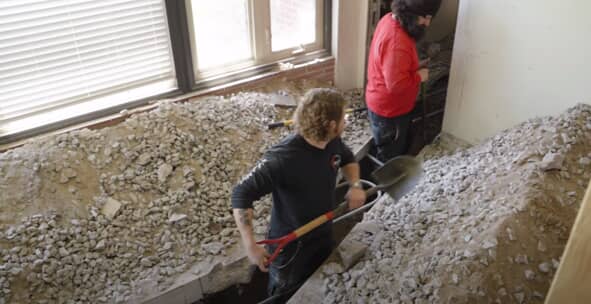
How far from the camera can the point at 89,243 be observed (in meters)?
2.71

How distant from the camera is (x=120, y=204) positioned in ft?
9.54

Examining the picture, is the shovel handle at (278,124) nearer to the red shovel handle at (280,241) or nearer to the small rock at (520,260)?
the red shovel handle at (280,241)

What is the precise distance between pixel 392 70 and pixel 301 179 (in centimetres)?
117

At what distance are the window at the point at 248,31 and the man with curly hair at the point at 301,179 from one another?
1.87 meters

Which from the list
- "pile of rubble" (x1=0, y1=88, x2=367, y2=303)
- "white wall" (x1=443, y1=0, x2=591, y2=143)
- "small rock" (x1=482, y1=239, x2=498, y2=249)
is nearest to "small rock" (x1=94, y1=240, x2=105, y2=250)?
"pile of rubble" (x1=0, y1=88, x2=367, y2=303)

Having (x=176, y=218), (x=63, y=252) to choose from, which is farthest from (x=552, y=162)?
(x=63, y=252)

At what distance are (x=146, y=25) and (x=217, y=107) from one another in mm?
741

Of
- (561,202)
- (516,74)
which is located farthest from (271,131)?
(561,202)

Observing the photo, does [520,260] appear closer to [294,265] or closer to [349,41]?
[294,265]

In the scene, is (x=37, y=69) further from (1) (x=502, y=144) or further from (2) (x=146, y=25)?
(1) (x=502, y=144)

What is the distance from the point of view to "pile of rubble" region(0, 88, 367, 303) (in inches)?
101

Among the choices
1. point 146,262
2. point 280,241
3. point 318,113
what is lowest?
point 146,262

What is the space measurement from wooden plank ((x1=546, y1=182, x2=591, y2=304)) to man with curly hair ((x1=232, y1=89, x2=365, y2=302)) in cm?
117

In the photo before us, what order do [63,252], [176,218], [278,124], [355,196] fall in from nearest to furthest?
[355,196]
[63,252]
[176,218]
[278,124]
